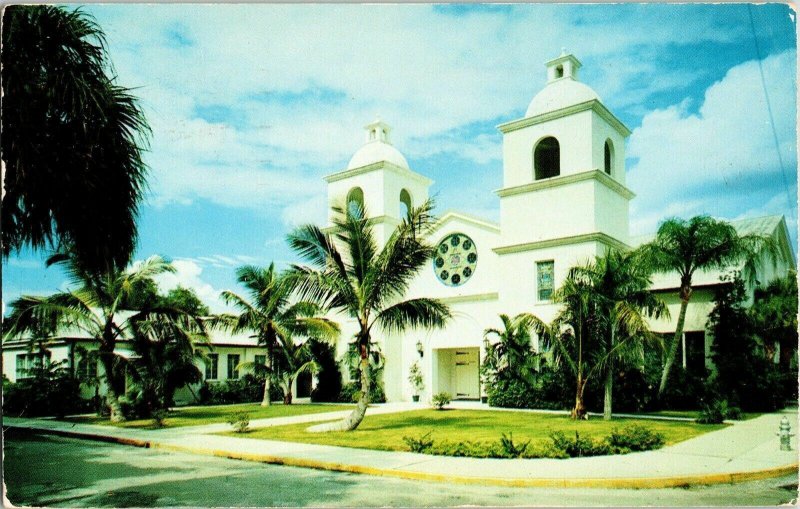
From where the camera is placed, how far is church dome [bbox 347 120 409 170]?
2831 cm

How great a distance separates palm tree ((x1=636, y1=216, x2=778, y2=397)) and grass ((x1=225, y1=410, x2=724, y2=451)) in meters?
4.31

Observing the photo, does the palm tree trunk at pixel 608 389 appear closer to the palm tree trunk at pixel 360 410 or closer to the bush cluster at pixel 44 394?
the palm tree trunk at pixel 360 410

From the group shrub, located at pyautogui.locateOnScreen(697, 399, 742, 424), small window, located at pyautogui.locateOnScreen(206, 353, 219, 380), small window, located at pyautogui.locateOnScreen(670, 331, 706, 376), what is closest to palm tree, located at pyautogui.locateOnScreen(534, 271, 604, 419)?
→ shrub, located at pyautogui.locateOnScreen(697, 399, 742, 424)

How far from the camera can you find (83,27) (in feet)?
30.0

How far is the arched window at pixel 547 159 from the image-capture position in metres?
23.4

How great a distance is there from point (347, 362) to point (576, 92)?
13.5 metres

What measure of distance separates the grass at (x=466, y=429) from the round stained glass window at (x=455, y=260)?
775 cm

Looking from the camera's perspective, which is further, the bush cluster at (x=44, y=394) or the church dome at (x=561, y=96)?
the church dome at (x=561, y=96)

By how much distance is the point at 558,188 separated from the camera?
21.9m

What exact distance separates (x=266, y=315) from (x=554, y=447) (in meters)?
16.1

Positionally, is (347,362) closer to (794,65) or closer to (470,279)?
(470,279)

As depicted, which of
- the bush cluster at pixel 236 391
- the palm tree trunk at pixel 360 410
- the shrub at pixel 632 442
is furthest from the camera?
the bush cluster at pixel 236 391

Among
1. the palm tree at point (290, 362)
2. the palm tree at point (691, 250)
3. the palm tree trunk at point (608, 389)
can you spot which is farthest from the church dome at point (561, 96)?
the palm tree at point (290, 362)

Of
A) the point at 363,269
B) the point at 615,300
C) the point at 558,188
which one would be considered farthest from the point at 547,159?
the point at 363,269
